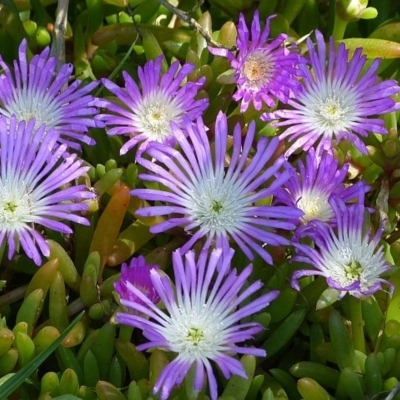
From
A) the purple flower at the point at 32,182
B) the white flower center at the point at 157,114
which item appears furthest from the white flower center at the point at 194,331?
the white flower center at the point at 157,114

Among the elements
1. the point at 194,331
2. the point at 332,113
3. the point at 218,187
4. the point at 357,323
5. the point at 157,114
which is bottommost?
the point at 194,331

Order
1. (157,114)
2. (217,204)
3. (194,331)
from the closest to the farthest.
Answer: (194,331) → (217,204) → (157,114)

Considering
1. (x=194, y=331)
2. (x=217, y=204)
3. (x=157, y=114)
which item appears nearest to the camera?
(x=194, y=331)

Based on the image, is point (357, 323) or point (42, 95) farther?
point (42, 95)

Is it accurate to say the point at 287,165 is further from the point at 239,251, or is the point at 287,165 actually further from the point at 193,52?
the point at 193,52

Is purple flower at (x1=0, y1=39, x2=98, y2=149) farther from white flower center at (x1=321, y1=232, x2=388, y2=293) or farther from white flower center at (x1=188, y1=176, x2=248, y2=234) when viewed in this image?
white flower center at (x1=321, y1=232, x2=388, y2=293)

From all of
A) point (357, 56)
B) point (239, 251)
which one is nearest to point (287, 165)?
point (239, 251)

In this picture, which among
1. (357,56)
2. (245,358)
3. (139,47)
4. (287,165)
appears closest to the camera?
(245,358)

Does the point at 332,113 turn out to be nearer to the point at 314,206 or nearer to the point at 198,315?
the point at 314,206

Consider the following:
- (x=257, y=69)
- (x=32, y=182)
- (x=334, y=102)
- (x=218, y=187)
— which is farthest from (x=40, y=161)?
(x=334, y=102)
